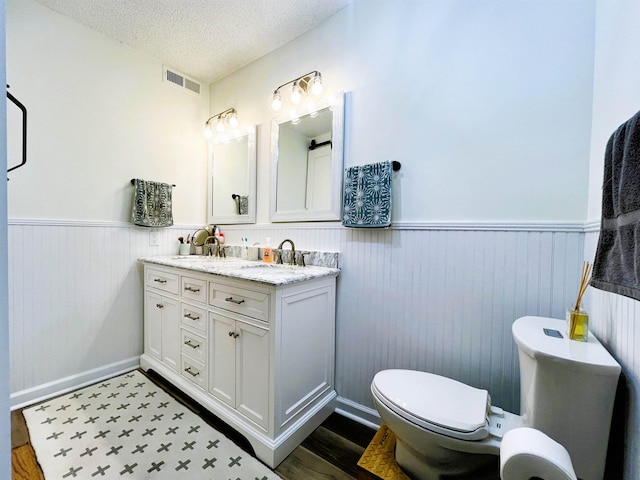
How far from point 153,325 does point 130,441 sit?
85 cm

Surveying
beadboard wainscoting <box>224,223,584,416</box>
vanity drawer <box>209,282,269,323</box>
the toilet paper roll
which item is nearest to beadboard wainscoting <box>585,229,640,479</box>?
beadboard wainscoting <box>224,223,584,416</box>

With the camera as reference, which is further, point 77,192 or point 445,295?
point 77,192

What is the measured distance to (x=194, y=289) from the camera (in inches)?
67.2

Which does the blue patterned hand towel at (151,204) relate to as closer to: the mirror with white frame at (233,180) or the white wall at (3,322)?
the mirror with white frame at (233,180)

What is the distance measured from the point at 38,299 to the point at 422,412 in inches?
93.3

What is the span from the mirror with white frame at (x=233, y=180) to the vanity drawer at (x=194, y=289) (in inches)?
27.3

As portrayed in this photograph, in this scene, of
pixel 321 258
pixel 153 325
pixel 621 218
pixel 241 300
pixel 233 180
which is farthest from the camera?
pixel 233 180

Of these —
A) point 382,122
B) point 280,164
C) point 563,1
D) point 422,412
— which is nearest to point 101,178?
point 280,164

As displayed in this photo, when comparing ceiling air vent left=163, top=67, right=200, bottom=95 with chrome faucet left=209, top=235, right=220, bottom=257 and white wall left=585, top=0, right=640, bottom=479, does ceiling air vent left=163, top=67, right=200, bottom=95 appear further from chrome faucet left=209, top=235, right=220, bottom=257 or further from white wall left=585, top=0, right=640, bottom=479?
white wall left=585, top=0, right=640, bottom=479

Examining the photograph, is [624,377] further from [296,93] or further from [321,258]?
[296,93]

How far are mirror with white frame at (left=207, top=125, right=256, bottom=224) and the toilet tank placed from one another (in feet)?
6.35

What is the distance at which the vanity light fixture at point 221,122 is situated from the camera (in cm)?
230

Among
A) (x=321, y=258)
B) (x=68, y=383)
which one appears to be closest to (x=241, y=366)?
(x=321, y=258)

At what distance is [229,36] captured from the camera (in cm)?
196
